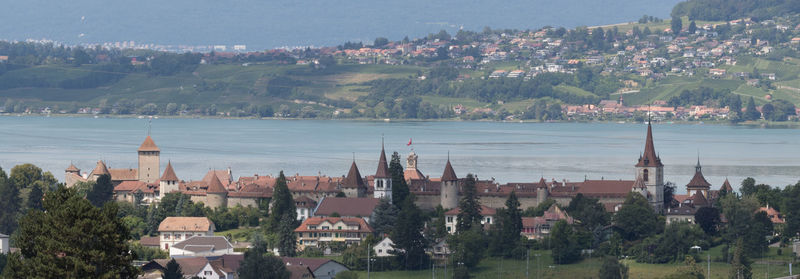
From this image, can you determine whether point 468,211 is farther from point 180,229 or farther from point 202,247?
point 180,229

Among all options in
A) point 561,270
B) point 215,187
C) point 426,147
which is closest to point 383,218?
point 561,270

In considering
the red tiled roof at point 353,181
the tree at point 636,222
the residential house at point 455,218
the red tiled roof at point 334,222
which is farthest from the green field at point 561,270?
the red tiled roof at point 353,181

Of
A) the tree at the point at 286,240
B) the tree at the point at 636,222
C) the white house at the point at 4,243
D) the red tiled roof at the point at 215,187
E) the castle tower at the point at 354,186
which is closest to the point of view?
the white house at the point at 4,243

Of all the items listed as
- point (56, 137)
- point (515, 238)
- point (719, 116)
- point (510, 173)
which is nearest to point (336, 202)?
point (515, 238)

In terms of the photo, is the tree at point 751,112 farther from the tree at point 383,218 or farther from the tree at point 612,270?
the tree at point 612,270

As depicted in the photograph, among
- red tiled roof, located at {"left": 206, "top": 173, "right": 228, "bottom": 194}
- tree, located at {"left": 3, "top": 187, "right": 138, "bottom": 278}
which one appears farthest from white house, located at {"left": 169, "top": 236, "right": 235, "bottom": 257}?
tree, located at {"left": 3, "top": 187, "right": 138, "bottom": 278}

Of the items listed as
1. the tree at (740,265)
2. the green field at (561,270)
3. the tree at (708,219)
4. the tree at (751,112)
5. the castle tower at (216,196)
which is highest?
the tree at (751,112)
